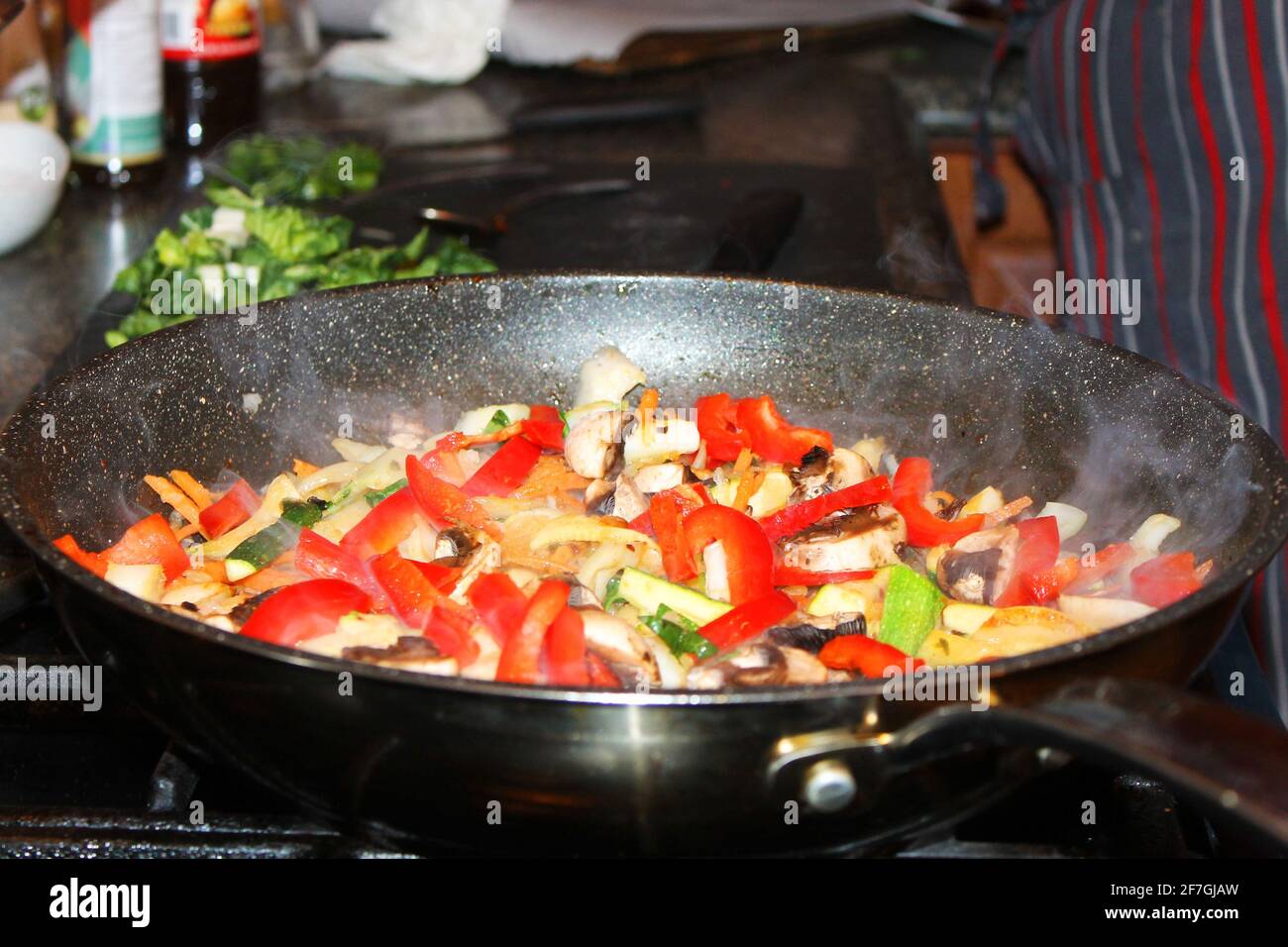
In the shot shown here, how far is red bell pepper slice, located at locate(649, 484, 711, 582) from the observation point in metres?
1.27

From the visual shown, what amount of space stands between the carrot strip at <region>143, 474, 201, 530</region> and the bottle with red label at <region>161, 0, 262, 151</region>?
1.62 metres

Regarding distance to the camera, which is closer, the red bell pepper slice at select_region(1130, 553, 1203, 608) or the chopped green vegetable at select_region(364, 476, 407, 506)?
the red bell pepper slice at select_region(1130, 553, 1203, 608)

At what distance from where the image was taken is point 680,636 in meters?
1.14

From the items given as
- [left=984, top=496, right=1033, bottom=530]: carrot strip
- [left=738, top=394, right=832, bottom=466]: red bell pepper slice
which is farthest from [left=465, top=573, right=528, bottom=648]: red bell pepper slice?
[left=984, top=496, right=1033, bottom=530]: carrot strip

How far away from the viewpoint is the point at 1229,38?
7.41 ft

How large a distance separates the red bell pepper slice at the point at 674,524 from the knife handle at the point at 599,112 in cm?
184

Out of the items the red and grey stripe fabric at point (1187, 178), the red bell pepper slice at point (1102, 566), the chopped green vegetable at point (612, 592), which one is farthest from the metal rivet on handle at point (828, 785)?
the red and grey stripe fabric at point (1187, 178)

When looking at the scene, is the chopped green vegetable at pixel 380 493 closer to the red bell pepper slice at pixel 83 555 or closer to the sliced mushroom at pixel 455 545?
the sliced mushroom at pixel 455 545

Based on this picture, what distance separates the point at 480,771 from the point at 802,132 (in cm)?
246

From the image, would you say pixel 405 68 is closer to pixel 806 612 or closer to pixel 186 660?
pixel 806 612

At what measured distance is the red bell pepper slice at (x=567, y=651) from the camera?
3.15ft

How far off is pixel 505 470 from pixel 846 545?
0.38m

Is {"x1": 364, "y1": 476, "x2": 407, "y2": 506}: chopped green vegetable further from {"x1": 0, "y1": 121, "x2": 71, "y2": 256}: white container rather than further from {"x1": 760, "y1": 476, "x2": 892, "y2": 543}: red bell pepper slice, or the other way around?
{"x1": 0, "y1": 121, "x2": 71, "y2": 256}: white container
